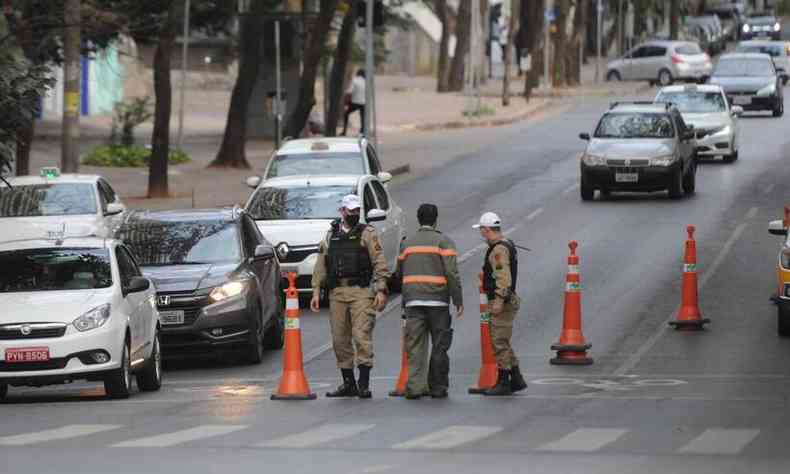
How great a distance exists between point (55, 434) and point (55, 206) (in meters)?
11.6

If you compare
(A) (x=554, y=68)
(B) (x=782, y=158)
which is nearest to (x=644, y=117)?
(B) (x=782, y=158)

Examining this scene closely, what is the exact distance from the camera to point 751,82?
56.0m

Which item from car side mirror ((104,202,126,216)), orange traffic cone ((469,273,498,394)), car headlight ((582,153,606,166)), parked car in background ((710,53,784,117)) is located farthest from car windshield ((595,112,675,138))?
→ orange traffic cone ((469,273,498,394))

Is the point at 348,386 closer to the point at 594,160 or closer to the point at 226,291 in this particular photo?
the point at 226,291

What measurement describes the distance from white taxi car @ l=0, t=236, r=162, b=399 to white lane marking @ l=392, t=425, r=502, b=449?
12.1 feet

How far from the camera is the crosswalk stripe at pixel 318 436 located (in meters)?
14.2

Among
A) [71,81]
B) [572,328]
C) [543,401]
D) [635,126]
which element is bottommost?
[543,401]

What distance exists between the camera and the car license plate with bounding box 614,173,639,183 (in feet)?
118

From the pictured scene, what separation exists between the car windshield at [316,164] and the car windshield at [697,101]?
1499 centimetres

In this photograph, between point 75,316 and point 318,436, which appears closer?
point 318,436

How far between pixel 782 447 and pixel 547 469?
6.39 feet

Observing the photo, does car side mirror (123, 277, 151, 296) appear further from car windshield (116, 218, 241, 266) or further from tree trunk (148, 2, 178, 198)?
tree trunk (148, 2, 178, 198)

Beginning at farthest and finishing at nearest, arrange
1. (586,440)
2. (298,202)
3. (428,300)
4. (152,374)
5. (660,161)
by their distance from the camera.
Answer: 1. (660,161)
2. (298,202)
3. (152,374)
4. (428,300)
5. (586,440)

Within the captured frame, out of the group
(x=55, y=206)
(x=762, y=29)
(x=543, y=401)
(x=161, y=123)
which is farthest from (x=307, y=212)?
(x=762, y=29)
